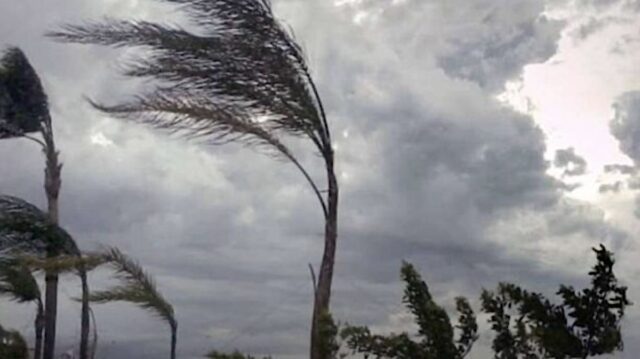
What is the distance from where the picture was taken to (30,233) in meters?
19.0

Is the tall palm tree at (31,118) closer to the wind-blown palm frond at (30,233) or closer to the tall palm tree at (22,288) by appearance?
the tall palm tree at (22,288)

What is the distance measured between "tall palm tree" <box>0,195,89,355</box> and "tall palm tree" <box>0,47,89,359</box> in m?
1.97

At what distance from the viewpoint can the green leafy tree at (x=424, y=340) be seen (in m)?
11.2

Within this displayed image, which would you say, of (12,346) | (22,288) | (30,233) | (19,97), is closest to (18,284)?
(22,288)

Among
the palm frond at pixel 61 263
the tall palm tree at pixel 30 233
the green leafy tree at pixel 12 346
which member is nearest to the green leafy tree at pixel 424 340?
the palm frond at pixel 61 263

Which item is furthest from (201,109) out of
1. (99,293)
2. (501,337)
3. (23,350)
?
(23,350)

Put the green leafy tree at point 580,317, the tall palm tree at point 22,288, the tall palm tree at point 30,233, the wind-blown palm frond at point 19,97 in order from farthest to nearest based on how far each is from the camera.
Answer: the wind-blown palm frond at point 19,97 → the tall palm tree at point 22,288 → the tall palm tree at point 30,233 → the green leafy tree at point 580,317

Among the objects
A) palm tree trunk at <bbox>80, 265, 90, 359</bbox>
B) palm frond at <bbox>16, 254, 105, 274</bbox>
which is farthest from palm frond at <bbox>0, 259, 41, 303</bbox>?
palm frond at <bbox>16, 254, 105, 274</bbox>

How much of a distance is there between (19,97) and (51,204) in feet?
7.32

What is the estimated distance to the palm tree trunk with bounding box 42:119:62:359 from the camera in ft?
69.8

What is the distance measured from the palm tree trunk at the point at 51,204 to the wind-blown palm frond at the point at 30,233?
1974mm

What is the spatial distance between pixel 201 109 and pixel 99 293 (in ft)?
20.7

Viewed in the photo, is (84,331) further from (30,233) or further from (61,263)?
(61,263)

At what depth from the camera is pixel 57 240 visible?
19.0 m
